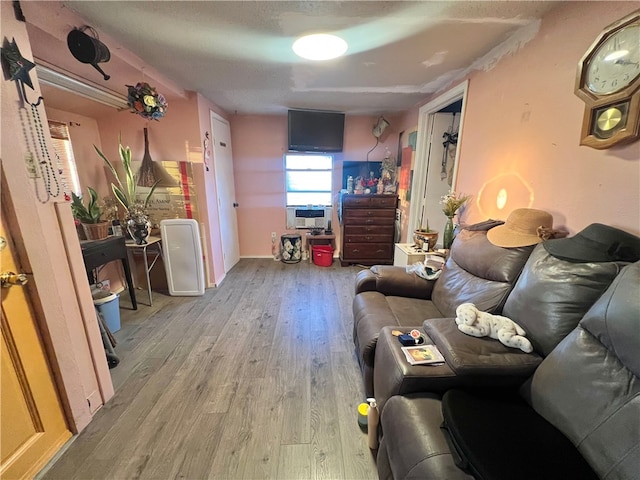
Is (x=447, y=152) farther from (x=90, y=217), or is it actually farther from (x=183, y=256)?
(x=90, y=217)

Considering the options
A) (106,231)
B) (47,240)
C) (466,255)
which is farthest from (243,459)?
(106,231)

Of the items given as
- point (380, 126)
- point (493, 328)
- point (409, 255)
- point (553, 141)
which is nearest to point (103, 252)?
point (409, 255)

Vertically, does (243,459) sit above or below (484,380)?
below

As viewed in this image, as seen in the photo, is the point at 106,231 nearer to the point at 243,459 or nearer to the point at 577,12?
the point at 243,459

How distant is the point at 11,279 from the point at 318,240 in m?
3.39

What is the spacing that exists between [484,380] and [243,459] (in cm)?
116

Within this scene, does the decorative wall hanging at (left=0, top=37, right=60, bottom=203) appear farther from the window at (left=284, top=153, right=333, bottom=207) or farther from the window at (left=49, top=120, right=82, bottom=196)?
the window at (left=284, top=153, right=333, bottom=207)

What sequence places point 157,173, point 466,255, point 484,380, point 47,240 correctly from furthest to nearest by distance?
1. point 157,173
2. point 466,255
3. point 47,240
4. point 484,380

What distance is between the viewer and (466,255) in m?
1.71

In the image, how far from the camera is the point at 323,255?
3.89 m

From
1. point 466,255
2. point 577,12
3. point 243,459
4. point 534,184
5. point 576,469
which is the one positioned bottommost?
point 243,459

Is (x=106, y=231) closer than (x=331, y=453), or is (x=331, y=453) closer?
(x=331, y=453)

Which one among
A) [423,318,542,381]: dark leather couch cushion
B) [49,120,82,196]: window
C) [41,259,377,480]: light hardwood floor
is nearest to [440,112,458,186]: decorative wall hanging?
[41,259,377,480]: light hardwood floor

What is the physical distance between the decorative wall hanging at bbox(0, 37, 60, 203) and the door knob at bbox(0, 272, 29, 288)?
334 millimetres
